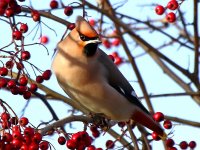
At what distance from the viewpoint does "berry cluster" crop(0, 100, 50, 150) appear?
2.49 metres

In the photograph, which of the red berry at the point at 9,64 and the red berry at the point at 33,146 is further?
the red berry at the point at 9,64

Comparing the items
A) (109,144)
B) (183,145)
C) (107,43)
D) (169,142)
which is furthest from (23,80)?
(107,43)

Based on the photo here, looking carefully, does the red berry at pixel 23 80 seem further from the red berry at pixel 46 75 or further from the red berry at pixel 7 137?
the red berry at pixel 7 137

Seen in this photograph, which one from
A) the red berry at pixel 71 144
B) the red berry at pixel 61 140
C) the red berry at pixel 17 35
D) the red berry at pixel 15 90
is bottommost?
the red berry at pixel 71 144

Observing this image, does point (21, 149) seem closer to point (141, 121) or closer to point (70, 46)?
point (70, 46)

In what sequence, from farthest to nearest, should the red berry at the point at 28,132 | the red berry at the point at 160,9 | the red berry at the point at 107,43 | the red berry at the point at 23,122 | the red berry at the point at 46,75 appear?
the red berry at the point at 107,43, the red berry at the point at 160,9, the red berry at the point at 46,75, the red berry at the point at 23,122, the red berry at the point at 28,132

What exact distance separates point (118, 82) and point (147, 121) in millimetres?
320

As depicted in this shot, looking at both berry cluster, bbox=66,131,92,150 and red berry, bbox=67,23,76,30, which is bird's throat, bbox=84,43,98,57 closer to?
red berry, bbox=67,23,76,30

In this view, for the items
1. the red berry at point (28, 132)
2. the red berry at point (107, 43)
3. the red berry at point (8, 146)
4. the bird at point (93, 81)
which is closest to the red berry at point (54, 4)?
the bird at point (93, 81)

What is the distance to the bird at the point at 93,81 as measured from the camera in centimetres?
365

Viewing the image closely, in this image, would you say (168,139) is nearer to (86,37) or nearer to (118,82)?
(118,82)

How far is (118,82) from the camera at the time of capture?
157 inches

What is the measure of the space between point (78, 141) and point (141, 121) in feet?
3.91

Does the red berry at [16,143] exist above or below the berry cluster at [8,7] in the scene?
below
